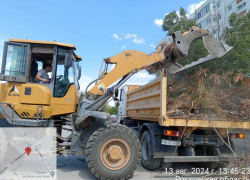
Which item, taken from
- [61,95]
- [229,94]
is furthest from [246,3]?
[61,95]

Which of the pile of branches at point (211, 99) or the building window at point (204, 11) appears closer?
the pile of branches at point (211, 99)

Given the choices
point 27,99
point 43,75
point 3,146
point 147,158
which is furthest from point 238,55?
point 3,146

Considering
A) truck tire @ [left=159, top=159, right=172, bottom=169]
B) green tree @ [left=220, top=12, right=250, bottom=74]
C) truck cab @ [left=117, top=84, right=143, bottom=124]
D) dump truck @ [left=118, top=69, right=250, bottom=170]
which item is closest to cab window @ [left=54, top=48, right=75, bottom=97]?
dump truck @ [left=118, top=69, right=250, bottom=170]

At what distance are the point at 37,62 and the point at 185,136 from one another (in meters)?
3.81

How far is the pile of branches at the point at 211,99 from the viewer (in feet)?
Result: 14.1

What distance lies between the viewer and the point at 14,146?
422cm

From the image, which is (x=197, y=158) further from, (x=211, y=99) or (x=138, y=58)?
(x=138, y=58)

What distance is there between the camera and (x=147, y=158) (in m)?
5.06

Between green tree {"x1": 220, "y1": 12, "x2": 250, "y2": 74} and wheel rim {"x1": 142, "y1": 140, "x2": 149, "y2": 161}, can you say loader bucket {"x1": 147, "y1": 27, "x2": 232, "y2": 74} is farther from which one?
green tree {"x1": 220, "y1": 12, "x2": 250, "y2": 74}

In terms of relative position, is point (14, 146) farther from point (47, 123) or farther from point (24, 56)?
point (24, 56)

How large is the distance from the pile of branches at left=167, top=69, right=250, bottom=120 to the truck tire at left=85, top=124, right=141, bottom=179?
3.61 feet
